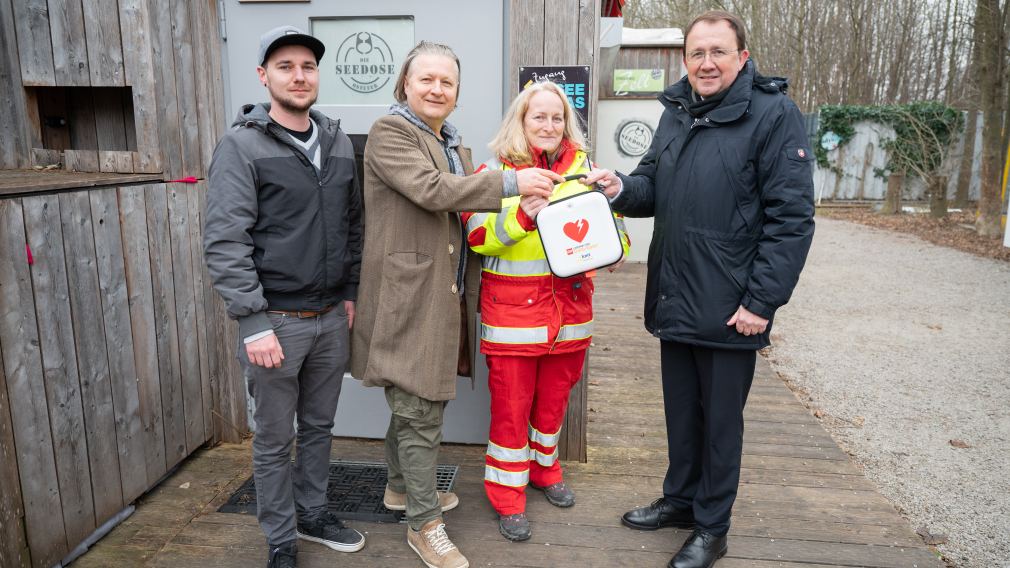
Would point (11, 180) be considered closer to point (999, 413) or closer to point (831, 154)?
point (999, 413)

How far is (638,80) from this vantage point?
32.1 ft

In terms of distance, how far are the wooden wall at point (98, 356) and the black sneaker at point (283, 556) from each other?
0.82 m

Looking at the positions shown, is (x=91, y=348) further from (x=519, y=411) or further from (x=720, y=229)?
(x=720, y=229)

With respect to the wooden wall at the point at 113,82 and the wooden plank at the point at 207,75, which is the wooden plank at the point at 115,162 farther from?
the wooden plank at the point at 207,75

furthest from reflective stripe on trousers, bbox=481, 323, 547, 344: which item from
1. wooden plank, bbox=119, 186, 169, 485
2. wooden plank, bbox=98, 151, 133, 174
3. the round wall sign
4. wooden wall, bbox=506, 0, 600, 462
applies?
the round wall sign

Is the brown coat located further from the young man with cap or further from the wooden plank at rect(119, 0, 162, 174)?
the wooden plank at rect(119, 0, 162, 174)

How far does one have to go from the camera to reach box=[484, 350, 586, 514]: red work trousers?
115 inches

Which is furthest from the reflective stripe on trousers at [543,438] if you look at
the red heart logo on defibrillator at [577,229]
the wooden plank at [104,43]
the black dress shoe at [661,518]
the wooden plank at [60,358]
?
the wooden plank at [104,43]

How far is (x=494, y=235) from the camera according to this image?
2.69 meters

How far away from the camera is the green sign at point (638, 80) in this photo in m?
9.74

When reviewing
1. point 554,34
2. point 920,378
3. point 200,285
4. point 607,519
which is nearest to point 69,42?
point 200,285

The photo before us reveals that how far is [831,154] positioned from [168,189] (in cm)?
1730

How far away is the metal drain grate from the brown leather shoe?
27 centimetres

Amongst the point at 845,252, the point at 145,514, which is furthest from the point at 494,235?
the point at 845,252
